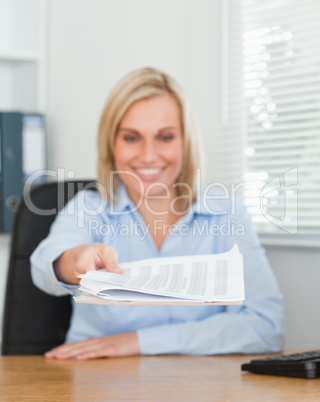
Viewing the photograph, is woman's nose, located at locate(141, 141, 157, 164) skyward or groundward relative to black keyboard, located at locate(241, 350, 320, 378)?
skyward

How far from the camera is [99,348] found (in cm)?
130

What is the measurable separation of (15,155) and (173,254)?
0.91 metres

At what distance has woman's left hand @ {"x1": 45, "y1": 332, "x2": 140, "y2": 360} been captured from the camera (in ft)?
4.18

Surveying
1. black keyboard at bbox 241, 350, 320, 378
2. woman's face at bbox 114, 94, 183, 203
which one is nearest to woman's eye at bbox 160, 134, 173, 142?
woman's face at bbox 114, 94, 183, 203

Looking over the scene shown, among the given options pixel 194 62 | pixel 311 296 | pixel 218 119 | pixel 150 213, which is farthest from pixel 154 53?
pixel 311 296

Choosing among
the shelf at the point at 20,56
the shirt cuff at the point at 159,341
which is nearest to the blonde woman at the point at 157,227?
the shirt cuff at the point at 159,341

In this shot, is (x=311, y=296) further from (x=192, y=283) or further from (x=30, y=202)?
(x=192, y=283)

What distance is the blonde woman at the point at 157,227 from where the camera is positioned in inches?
55.2

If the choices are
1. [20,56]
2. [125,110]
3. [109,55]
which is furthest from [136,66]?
[125,110]

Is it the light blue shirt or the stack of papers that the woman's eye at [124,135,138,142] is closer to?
the light blue shirt

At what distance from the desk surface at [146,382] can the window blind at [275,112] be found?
27.8 inches

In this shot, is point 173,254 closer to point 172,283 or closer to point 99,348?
point 99,348

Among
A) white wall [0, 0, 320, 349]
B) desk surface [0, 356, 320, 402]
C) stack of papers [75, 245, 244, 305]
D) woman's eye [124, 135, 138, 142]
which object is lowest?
desk surface [0, 356, 320, 402]

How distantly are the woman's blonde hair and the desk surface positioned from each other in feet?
2.15
